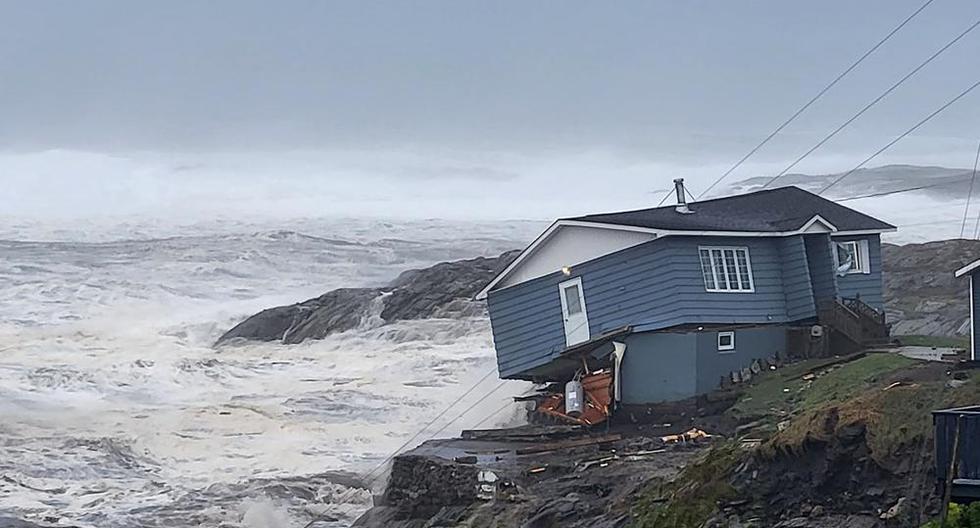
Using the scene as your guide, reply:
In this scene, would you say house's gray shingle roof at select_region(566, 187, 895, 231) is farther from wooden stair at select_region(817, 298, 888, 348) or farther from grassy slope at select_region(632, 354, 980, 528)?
grassy slope at select_region(632, 354, 980, 528)

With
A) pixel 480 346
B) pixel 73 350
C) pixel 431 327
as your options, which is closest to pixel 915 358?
pixel 480 346

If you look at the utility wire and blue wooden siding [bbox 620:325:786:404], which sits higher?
blue wooden siding [bbox 620:325:786:404]

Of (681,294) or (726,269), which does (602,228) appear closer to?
(681,294)

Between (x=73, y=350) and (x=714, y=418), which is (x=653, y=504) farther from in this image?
(x=73, y=350)

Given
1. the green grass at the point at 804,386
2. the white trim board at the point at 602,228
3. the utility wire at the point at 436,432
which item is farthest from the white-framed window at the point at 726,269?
the utility wire at the point at 436,432

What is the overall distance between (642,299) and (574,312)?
1.36 meters

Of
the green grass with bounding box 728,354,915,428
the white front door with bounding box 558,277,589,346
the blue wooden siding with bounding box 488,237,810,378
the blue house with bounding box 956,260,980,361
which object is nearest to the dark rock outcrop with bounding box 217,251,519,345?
the blue wooden siding with bounding box 488,237,810,378

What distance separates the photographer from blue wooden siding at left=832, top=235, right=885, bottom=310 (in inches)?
1006

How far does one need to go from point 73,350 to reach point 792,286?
2716 cm

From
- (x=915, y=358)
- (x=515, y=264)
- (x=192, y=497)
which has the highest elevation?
(x=515, y=264)

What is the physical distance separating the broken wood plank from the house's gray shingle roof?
3.65 m

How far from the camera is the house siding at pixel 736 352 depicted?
2255 centimetres

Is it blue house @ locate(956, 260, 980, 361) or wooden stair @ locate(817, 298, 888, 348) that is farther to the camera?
wooden stair @ locate(817, 298, 888, 348)

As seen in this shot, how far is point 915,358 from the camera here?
71.2 feet
